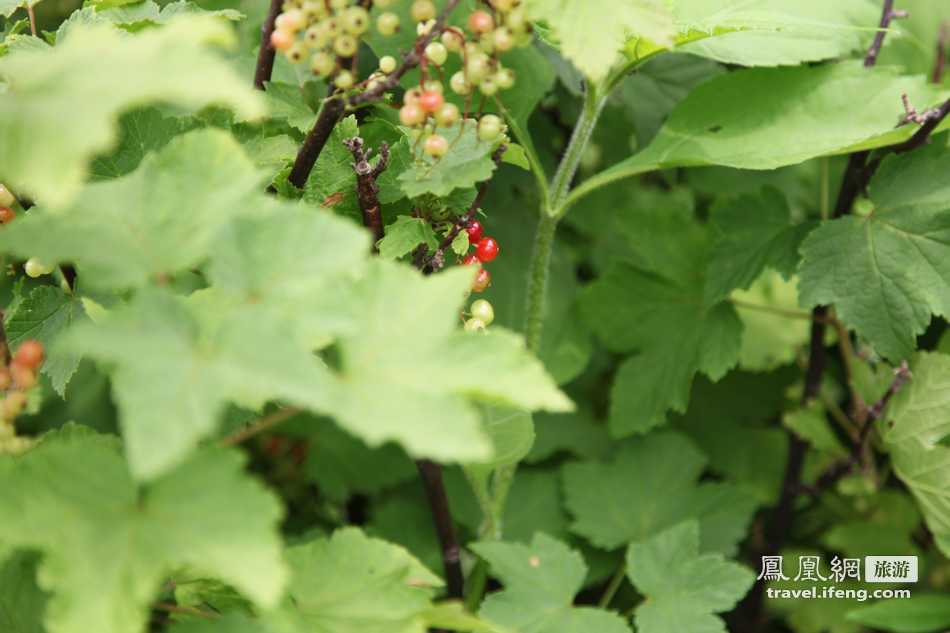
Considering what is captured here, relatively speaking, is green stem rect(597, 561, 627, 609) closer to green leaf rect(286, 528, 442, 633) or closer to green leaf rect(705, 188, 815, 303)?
green leaf rect(705, 188, 815, 303)

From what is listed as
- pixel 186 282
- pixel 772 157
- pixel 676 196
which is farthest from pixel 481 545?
pixel 676 196

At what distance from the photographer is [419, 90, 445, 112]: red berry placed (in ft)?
3.14

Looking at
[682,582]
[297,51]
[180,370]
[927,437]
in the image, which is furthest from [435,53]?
[927,437]

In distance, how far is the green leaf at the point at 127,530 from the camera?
0.67 m

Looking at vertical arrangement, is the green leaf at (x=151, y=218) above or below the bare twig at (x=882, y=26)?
below

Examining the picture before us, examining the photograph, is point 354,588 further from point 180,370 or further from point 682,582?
point 682,582

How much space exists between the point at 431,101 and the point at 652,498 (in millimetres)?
1062

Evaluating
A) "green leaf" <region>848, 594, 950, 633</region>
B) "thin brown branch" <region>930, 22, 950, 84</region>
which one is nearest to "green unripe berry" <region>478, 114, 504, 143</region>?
"green leaf" <region>848, 594, 950, 633</region>

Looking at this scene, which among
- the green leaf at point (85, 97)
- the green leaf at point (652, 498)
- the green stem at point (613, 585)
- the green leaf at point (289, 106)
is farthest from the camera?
the green leaf at point (652, 498)

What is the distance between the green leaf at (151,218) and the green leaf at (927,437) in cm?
114

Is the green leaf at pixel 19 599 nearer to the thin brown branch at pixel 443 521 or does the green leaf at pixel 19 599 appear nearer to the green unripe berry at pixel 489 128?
the thin brown branch at pixel 443 521

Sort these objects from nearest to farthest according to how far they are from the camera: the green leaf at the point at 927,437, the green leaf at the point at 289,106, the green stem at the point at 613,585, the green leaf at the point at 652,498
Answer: the green leaf at the point at 289,106, the green leaf at the point at 927,437, the green stem at the point at 613,585, the green leaf at the point at 652,498

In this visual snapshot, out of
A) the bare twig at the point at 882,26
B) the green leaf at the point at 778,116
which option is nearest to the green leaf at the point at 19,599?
the green leaf at the point at 778,116

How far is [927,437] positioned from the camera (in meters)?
1.48
